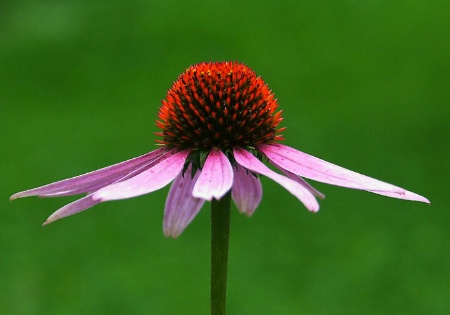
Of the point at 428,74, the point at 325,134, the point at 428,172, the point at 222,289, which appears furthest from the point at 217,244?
the point at 428,74

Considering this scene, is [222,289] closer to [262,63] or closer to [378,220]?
[378,220]

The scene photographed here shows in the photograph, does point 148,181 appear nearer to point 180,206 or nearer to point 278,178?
point 180,206

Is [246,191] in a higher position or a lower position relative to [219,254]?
higher

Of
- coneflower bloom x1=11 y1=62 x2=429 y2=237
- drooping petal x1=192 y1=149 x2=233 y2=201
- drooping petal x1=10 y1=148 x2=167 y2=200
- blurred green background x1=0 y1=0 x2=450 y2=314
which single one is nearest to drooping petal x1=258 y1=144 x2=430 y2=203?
coneflower bloom x1=11 y1=62 x2=429 y2=237

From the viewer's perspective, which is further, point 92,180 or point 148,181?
point 92,180

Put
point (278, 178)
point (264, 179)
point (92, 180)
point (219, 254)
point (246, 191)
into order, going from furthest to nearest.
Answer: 1. point (264, 179)
2. point (92, 180)
3. point (246, 191)
4. point (219, 254)
5. point (278, 178)

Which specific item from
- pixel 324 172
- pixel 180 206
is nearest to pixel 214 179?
pixel 180 206

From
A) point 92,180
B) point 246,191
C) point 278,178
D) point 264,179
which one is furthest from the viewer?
point 264,179

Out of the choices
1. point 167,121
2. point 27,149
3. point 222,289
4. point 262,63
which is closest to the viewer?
point 222,289
